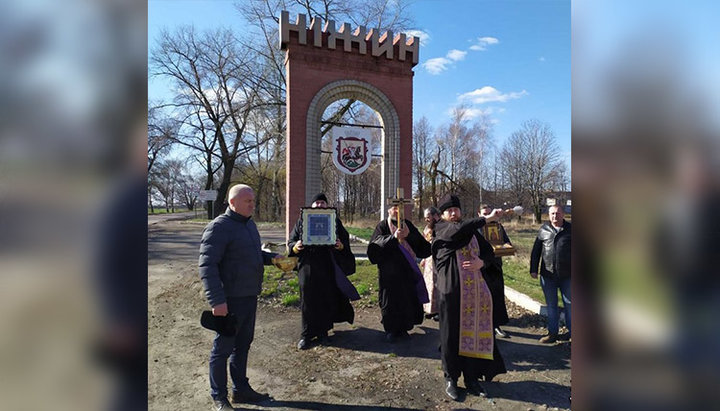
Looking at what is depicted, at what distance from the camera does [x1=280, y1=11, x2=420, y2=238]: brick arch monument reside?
11.1 m

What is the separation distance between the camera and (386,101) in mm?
11969

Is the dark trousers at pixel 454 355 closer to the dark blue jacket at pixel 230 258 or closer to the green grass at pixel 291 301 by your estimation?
the dark blue jacket at pixel 230 258

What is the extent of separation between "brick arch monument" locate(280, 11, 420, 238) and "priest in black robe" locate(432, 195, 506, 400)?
7685 millimetres

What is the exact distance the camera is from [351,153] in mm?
11227

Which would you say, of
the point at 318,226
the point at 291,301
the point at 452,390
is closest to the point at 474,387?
the point at 452,390

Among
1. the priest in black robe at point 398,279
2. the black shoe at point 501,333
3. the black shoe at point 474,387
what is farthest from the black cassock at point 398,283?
the black shoe at point 474,387

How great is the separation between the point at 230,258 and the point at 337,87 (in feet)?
29.2
